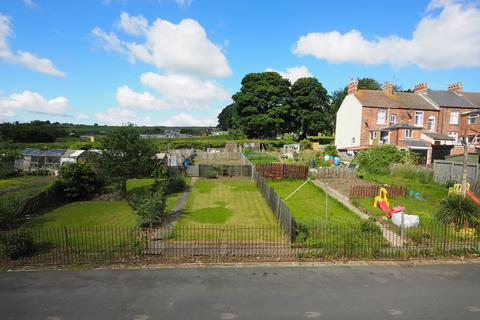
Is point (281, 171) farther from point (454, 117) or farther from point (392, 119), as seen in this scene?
point (454, 117)

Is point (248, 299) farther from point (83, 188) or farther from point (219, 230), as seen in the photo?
point (83, 188)

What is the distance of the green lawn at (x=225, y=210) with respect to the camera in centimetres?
1431

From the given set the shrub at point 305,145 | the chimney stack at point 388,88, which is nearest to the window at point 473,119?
the chimney stack at point 388,88

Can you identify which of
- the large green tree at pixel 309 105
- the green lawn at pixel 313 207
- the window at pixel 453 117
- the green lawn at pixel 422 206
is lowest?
the green lawn at pixel 313 207

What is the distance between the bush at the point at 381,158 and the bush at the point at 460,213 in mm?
16369

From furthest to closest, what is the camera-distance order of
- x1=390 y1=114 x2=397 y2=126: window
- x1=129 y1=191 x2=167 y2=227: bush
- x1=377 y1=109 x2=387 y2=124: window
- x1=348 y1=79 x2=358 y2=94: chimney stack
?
1. x1=348 y1=79 x2=358 y2=94: chimney stack
2. x1=390 y1=114 x2=397 y2=126: window
3. x1=377 y1=109 x2=387 y2=124: window
4. x1=129 y1=191 x2=167 y2=227: bush

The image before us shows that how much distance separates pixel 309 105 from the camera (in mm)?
64312

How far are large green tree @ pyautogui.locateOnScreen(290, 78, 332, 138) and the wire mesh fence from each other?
51863 mm

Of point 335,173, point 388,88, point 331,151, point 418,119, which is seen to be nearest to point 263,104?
point 331,151

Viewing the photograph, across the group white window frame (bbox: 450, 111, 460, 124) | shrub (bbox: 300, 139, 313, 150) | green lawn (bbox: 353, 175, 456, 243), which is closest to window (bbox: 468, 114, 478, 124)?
white window frame (bbox: 450, 111, 460, 124)

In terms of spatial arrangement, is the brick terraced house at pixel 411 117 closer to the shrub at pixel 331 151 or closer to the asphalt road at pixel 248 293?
the shrub at pixel 331 151

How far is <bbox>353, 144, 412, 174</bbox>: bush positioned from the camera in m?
31.3

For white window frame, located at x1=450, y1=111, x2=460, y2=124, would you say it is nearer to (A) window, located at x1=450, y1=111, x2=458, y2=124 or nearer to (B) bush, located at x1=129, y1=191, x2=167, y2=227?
(A) window, located at x1=450, y1=111, x2=458, y2=124

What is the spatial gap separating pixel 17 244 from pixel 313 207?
1481cm
